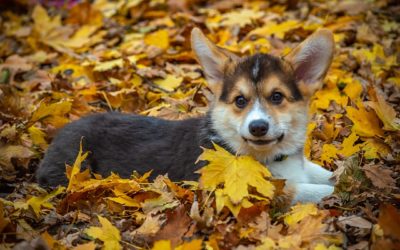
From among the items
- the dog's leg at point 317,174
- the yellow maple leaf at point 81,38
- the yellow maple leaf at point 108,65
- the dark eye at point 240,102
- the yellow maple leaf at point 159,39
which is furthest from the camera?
the yellow maple leaf at point 81,38

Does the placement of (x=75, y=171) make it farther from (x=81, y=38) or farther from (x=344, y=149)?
(x=81, y=38)

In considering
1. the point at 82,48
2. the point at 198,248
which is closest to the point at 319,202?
the point at 198,248

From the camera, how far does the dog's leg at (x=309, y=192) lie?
4441 mm

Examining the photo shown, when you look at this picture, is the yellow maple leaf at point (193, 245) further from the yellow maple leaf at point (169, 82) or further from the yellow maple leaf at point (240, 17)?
the yellow maple leaf at point (240, 17)

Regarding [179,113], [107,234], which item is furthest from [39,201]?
[179,113]

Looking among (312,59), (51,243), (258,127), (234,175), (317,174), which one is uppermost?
(312,59)

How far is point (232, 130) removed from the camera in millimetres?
4750

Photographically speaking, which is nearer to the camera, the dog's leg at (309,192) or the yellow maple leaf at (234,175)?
the yellow maple leaf at (234,175)

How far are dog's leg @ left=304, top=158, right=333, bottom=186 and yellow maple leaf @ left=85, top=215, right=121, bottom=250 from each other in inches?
73.4

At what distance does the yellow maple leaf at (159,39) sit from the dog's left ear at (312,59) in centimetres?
320

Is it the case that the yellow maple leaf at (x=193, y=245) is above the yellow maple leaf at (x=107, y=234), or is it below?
above

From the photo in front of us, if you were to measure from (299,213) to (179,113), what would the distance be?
2.50 m

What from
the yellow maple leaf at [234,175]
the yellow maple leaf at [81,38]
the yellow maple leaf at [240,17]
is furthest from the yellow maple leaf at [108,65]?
the yellow maple leaf at [234,175]

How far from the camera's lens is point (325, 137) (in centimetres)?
554
